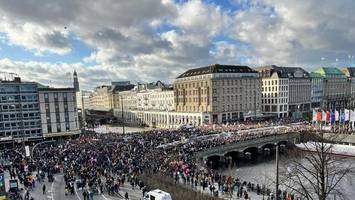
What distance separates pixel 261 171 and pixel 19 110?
57.3m

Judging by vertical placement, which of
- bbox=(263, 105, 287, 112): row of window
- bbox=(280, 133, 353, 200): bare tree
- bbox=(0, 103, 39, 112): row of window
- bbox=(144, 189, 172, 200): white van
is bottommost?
bbox=(263, 105, 287, 112): row of window

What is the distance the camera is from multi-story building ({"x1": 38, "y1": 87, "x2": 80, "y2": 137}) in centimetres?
7544

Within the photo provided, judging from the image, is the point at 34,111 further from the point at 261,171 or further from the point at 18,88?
the point at 261,171

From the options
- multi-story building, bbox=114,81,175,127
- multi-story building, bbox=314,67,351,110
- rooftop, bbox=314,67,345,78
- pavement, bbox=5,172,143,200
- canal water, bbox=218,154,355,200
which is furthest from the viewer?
rooftop, bbox=314,67,345,78

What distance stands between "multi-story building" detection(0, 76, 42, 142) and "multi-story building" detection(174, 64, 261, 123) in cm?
5606

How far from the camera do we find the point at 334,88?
16500 centimetres

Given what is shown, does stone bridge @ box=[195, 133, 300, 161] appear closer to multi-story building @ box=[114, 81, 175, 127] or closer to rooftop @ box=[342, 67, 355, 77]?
multi-story building @ box=[114, 81, 175, 127]

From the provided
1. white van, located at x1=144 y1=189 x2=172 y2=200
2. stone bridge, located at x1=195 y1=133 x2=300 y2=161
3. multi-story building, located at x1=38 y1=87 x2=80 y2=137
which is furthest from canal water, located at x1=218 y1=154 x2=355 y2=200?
multi-story building, located at x1=38 y1=87 x2=80 y2=137

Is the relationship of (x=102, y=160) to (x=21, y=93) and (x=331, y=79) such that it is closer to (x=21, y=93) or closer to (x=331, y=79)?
(x=21, y=93)

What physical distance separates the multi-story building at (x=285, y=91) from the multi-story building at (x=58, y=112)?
84818mm

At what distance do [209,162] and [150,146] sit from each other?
16877 millimetres

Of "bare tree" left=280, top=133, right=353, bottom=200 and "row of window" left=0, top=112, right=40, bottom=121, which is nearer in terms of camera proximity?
"bare tree" left=280, top=133, right=353, bottom=200

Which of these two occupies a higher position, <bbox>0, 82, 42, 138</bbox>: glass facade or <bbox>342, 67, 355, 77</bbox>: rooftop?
<bbox>342, 67, 355, 77</bbox>: rooftop

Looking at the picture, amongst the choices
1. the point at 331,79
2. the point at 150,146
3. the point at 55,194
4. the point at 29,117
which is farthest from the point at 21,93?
the point at 331,79
